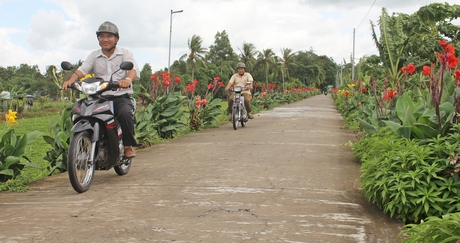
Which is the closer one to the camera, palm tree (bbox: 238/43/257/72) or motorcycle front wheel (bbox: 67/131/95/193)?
motorcycle front wheel (bbox: 67/131/95/193)

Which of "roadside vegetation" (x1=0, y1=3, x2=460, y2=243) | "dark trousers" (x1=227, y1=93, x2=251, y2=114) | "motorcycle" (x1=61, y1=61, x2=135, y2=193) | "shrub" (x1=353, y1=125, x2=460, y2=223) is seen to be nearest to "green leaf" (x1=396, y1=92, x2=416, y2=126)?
"roadside vegetation" (x1=0, y1=3, x2=460, y2=243)

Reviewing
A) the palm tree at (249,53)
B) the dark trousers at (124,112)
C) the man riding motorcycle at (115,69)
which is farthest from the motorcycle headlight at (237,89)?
the palm tree at (249,53)

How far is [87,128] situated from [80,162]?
335 millimetres

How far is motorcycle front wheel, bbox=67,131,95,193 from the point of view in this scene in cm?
450

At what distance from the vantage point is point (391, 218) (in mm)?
3916

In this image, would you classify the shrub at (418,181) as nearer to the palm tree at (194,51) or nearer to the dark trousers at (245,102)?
the dark trousers at (245,102)

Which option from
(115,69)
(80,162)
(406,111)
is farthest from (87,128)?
(406,111)

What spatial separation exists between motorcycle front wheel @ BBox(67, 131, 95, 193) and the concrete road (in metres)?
0.12

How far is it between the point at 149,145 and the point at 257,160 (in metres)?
2.84

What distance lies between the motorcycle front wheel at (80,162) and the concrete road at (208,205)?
0.12 m

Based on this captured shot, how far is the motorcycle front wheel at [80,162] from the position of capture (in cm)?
450

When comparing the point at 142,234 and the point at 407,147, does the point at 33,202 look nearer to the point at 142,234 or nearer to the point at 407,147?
the point at 142,234

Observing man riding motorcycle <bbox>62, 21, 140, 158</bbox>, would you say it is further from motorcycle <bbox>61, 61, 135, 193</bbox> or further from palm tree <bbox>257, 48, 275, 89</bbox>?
palm tree <bbox>257, 48, 275, 89</bbox>

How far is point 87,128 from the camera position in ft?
15.6
